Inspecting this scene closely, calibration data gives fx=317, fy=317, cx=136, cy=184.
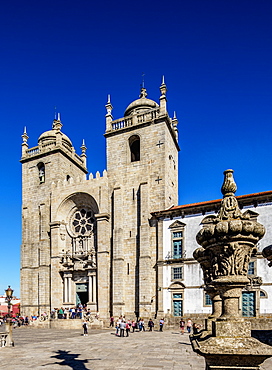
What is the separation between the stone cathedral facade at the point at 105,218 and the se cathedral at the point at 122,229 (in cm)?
10

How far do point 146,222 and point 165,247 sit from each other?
2.90m

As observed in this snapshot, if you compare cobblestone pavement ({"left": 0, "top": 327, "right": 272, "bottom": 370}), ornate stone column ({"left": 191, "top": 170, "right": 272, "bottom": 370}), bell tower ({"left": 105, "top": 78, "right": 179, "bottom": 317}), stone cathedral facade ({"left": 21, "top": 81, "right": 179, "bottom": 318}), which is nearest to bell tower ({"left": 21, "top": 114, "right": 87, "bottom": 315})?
stone cathedral facade ({"left": 21, "top": 81, "right": 179, "bottom": 318})

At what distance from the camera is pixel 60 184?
3581 centimetres

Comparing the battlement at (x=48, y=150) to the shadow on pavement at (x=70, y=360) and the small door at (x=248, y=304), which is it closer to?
the small door at (x=248, y=304)

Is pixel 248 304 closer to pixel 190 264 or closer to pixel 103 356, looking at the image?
pixel 190 264

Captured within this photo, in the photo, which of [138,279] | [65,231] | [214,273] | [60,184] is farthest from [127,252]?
[214,273]

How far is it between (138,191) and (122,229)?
3.96m

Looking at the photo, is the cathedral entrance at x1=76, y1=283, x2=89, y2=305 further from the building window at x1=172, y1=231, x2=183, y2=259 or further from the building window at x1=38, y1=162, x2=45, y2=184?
the building window at x1=38, y1=162, x2=45, y2=184

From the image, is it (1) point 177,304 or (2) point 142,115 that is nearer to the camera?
(1) point 177,304

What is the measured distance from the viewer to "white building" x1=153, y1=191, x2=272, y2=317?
23.2 meters

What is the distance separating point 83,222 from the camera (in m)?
34.8

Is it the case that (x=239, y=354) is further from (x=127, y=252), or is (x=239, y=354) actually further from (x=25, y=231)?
(x=25, y=231)

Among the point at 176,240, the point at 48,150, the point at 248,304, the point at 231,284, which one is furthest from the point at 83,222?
the point at 231,284

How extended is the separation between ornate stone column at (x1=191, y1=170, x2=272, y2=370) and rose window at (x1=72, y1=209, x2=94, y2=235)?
30.1m
